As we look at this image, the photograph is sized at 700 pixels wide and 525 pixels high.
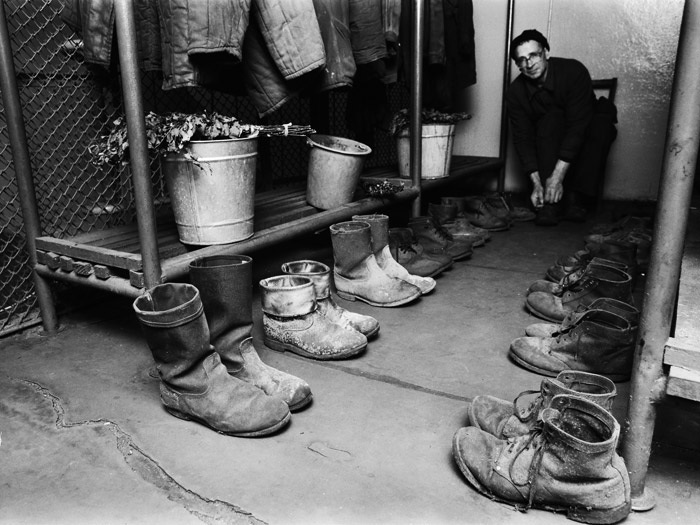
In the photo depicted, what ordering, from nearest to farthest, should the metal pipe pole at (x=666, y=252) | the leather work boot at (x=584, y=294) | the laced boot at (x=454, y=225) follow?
1. the metal pipe pole at (x=666, y=252)
2. the leather work boot at (x=584, y=294)
3. the laced boot at (x=454, y=225)

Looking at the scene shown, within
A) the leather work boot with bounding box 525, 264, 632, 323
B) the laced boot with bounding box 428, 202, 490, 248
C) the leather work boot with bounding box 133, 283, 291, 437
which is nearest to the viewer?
the leather work boot with bounding box 133, 283, 291, 437

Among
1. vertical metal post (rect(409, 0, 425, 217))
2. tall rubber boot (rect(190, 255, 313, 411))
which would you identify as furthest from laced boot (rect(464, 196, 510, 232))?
tall rubber boot (rect(190, 255, 313, 411))

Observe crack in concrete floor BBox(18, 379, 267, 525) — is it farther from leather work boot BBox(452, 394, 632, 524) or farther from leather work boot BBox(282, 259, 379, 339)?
leather work boot BBox(282, 259, 379, 339)

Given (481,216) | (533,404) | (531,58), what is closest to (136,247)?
(533,404)

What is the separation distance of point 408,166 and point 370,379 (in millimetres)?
1796

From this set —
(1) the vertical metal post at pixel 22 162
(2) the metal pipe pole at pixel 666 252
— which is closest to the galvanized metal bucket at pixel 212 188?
(1) the vertical metal post at pixel 22 162

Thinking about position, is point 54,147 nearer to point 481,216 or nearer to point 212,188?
point 212,188

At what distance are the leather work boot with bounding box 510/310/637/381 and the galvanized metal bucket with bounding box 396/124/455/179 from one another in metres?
1.65

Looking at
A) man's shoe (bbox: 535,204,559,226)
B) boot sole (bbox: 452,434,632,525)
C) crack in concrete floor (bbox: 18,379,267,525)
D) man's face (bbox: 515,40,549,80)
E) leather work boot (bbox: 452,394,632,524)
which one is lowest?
man's shoe (bbox: 535,204,559,226)

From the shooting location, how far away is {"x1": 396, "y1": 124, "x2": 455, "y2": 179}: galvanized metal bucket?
3.25 meters

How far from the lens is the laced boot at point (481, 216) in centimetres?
353

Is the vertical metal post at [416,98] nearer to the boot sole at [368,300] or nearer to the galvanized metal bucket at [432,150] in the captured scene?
the galvanized metal bucket at [432,150]

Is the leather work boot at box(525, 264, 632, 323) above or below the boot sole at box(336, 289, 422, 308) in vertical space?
above

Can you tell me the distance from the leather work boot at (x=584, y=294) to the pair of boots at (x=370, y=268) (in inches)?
17.8
